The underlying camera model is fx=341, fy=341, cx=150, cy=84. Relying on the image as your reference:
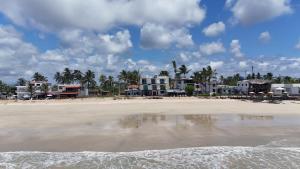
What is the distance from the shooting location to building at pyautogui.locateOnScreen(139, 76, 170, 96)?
11131 cm

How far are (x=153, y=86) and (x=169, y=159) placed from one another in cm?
9725

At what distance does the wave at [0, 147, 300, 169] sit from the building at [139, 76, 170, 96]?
94036mm

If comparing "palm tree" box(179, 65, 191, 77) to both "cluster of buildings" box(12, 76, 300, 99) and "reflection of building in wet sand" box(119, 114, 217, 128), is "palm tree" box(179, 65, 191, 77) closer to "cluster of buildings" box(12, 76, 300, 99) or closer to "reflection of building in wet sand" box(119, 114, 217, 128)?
"cluster of buildings" box(12, 76, 300, 99)

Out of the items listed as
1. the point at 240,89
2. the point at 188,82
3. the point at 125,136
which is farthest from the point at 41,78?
the point at 125,136

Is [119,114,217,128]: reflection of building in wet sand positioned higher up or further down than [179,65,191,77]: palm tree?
further down

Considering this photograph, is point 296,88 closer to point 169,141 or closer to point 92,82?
point 92,82

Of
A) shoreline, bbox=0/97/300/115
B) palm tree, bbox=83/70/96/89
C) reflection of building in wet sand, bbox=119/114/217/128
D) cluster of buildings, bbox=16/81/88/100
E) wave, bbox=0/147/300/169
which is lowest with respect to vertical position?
wave, bbox=0/147/300/169

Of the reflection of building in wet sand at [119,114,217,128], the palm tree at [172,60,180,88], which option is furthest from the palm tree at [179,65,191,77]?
the reflection of building in wet sand at [119,114,217,128]

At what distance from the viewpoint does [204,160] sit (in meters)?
14.7

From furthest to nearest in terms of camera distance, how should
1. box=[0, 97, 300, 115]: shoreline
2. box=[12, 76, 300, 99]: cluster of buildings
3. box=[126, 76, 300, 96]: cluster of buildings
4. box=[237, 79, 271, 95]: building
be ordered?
box=[12, 76, 300, 99]: cluster of buildings
box=[126, 76, 300, 96]: cluster of buildings
box=[237, 79, 271, 95]: building
box=[0, 97, 300, 115]: shoreline

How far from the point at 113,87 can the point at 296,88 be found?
61817mm

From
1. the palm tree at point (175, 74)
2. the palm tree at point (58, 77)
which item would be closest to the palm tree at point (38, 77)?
the palm tree at point (58, 77)

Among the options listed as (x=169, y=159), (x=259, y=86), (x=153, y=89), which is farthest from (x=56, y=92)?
(x=169, y=159)

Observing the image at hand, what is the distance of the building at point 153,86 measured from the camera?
365 feet
